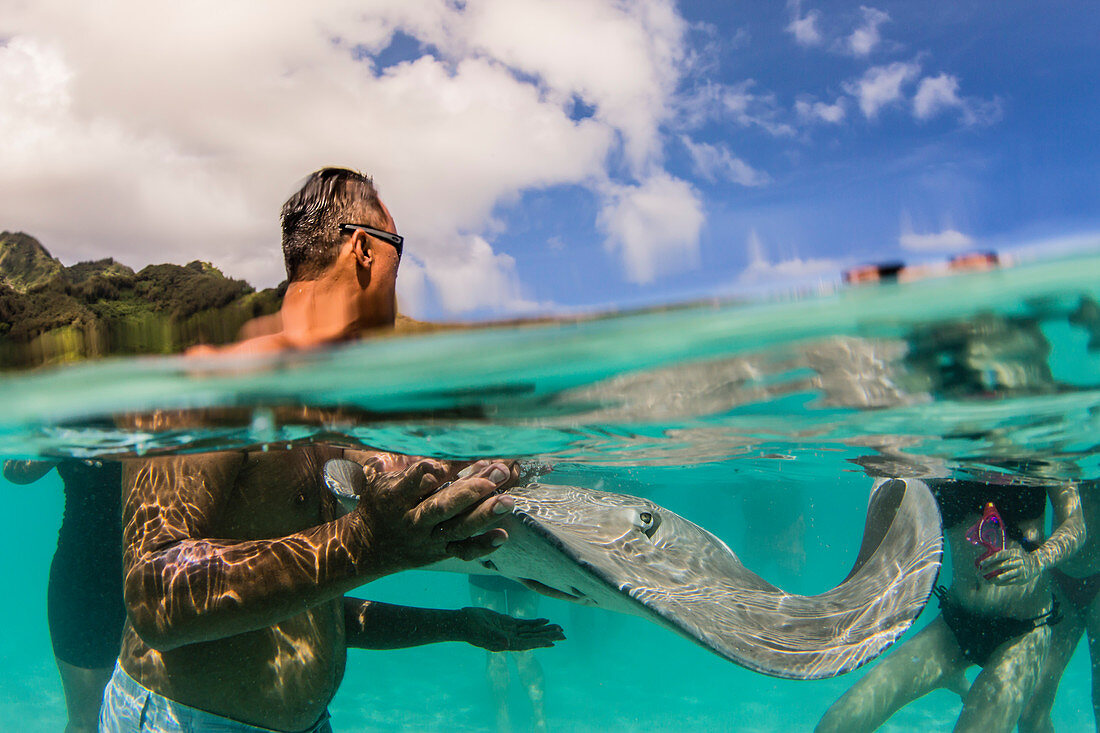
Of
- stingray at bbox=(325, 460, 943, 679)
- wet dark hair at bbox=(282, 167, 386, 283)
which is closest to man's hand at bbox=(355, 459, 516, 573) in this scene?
stingray at bbox=(325, 460, 943, 679)

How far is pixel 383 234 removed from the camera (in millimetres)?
3904

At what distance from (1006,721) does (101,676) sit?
12545 mm

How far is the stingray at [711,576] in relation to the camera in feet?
10.0

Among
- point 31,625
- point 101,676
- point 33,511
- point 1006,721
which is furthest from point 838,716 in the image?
point 31,625

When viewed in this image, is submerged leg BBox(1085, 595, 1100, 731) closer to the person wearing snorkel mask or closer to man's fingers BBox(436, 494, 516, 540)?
the person wearing snorkel mask

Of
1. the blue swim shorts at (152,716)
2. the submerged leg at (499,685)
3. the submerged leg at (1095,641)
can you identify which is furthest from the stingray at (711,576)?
the submerged leg at (499,685)

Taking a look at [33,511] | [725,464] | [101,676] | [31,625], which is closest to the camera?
[101,676]

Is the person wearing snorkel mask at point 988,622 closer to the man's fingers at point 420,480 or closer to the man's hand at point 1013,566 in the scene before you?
the man's hand at point 1013,566

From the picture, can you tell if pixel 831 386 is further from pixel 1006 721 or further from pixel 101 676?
pixel 101 676

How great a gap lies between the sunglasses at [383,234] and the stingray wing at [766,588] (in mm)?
2015

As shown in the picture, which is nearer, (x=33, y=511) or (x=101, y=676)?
(x=101, y=676)

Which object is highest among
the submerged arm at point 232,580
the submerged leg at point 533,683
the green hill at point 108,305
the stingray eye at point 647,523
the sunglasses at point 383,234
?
the sunglasses at point 383,234

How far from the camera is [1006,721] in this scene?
8102 millimetres

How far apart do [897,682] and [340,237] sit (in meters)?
10.4
